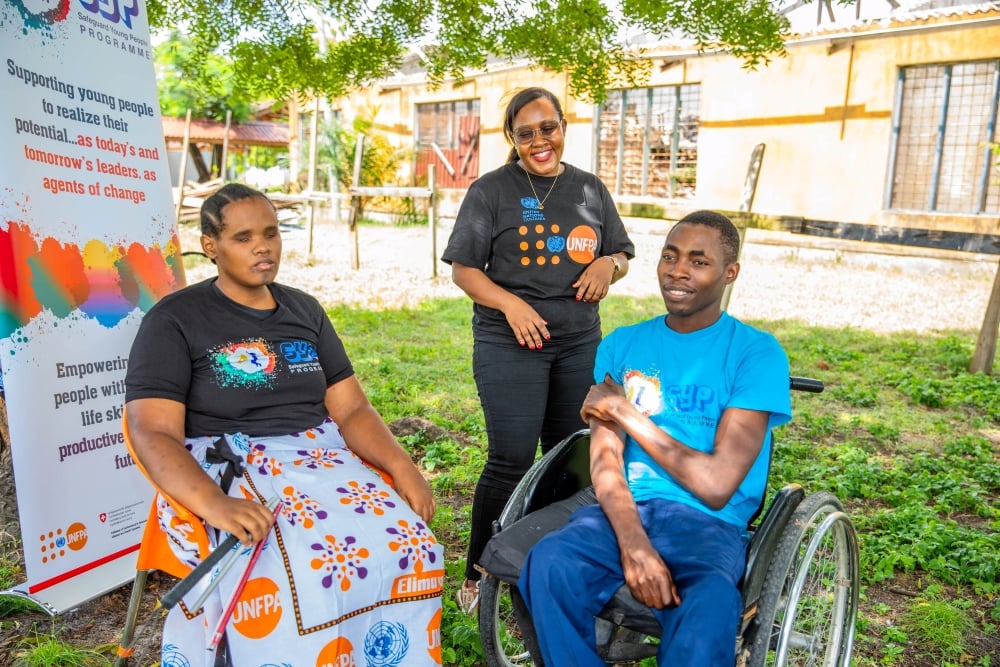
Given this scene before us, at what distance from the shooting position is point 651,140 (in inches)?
536

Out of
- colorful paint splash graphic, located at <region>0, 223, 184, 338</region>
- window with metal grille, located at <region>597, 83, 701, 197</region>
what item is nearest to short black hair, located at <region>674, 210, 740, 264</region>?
colorful paint splash graphic, located at <region>0, 223, 184, 338</region>

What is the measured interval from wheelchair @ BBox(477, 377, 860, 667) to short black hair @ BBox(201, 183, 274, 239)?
118 cm

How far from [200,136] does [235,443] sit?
2431cm

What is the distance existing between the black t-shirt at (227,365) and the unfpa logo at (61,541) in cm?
83

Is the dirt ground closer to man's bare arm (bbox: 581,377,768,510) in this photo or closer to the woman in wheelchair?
the woman in wheelchair

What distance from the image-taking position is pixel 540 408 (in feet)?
8.95

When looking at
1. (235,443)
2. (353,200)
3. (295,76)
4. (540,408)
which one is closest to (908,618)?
(540,408)

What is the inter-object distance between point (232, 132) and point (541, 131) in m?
25.8

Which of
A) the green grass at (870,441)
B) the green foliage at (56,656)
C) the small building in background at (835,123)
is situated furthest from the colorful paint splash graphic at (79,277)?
the small building in background at (835,123)

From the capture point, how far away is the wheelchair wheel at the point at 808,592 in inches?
69.3

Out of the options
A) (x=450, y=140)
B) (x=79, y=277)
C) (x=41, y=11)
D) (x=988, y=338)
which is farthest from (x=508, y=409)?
(x=450, y=140)

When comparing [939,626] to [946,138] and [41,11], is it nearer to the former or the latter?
[41,11]

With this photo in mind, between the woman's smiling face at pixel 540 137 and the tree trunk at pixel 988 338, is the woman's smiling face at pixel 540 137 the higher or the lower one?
the higher one

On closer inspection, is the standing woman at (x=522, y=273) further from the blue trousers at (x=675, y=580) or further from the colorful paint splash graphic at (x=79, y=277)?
the colorful paint splash graphic at (x=79, y=277)
